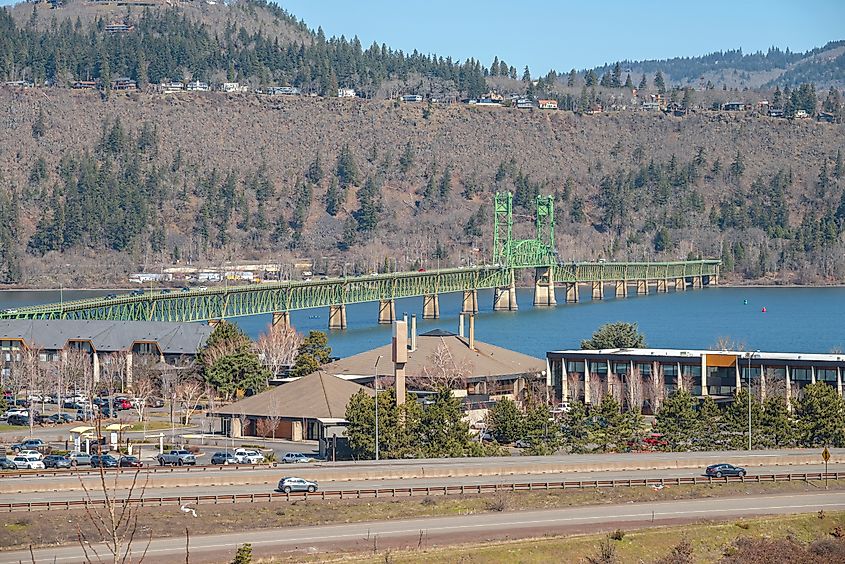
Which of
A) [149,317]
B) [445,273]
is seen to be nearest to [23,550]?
[149,317]

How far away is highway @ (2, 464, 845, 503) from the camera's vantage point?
47438mm

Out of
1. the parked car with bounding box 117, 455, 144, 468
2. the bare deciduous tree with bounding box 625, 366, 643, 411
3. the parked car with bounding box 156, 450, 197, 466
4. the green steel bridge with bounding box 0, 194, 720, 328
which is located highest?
the parked car with bounding box 117, 455, 144, 468

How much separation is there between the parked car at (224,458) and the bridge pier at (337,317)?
9146 centimetres

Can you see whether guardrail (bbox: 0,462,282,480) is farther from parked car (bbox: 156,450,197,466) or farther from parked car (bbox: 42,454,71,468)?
parked car (bbox: 156,450,197,466)

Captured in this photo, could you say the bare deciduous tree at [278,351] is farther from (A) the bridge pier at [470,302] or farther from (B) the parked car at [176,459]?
(A) the bridge pier at [470,302]

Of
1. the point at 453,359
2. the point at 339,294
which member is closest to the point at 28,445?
the point at 453,359

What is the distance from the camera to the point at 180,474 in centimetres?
5094

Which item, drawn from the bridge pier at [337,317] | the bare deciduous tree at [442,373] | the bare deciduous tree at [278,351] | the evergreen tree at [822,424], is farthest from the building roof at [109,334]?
the bridge pier at [337,317]

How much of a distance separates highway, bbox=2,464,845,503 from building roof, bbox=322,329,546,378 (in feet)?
79.1

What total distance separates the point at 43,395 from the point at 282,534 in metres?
39.4

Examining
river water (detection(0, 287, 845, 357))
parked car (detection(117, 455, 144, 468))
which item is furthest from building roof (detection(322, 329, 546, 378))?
river water (detection(0, 287, 845, 357))

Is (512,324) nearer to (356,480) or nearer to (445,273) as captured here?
(445,273)

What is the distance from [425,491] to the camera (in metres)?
48.2

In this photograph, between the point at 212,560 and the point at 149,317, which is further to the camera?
the point at 149,317
